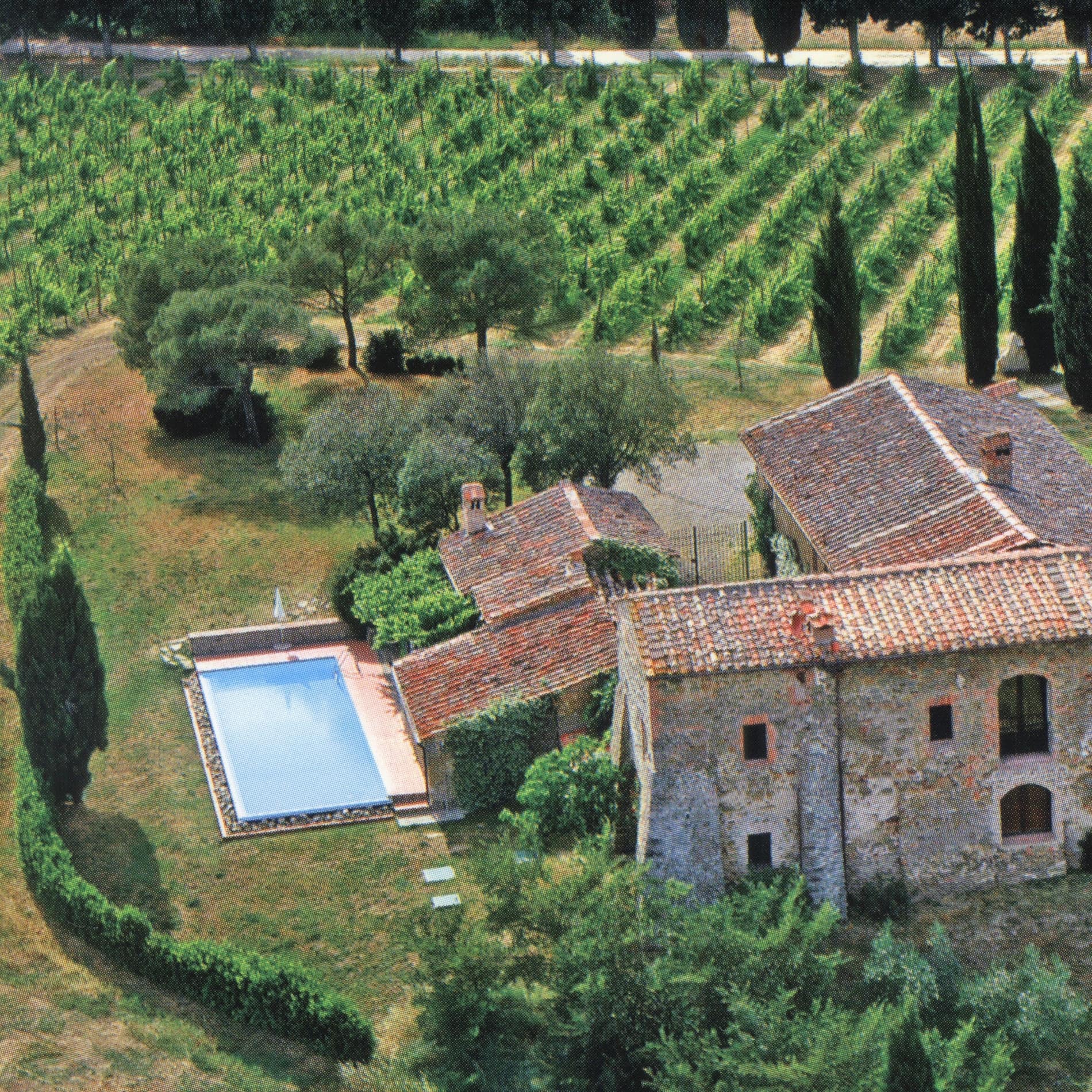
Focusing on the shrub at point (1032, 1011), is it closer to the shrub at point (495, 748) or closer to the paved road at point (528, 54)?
the shrub at point (495, 748)

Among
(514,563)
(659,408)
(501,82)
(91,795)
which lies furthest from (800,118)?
(91,795)

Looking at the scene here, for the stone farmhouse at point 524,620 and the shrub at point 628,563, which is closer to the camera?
the stone farmhouse at point 524,620

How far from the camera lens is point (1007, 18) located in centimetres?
8544

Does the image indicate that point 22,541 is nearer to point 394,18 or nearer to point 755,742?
point 755,742

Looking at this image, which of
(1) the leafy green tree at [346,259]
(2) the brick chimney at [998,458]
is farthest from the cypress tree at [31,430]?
(2) the brick chimney at [998,458]

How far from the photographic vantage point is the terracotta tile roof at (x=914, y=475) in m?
44.8

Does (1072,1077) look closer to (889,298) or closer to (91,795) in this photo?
(91,795)

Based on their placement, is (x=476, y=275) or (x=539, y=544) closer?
(x=539, y=544)

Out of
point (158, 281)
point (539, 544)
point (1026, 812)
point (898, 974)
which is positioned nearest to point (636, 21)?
point (158, 281)

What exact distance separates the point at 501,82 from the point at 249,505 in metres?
36.2

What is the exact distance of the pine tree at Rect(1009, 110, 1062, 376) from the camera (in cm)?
6325

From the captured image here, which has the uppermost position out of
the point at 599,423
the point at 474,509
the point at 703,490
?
the point at 599,423

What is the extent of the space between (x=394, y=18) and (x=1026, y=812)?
62032 millimetres

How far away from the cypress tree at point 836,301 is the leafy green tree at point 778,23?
29221mm
